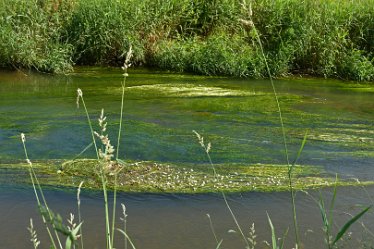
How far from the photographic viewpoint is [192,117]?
6570mm

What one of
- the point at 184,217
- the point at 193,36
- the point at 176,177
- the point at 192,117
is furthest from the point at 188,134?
the point at 193,36

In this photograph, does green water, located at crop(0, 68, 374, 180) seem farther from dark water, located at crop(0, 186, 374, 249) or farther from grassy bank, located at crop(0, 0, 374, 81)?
dark water, located at crop(0, 186, 374, 249)

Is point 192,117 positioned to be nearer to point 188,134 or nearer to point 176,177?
point 188,134

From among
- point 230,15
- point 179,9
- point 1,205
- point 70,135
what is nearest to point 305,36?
point 230,15

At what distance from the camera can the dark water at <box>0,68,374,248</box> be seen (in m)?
3.91

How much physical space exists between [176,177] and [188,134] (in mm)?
1194

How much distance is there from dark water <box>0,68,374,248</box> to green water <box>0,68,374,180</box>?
0.01 meters

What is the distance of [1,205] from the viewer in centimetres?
411

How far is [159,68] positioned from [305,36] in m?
2.31

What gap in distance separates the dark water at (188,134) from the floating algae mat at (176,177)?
14 cm

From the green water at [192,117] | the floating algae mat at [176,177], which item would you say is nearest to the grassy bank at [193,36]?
the green water at [192,117]

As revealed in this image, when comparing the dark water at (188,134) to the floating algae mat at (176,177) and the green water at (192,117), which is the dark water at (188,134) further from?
the floating algae mat at (176,177)

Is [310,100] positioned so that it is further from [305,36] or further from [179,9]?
[179,9]

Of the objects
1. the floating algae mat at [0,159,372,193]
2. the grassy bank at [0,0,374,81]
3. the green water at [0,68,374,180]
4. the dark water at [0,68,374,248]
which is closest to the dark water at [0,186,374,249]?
the dark water at [0,68,374,248]
